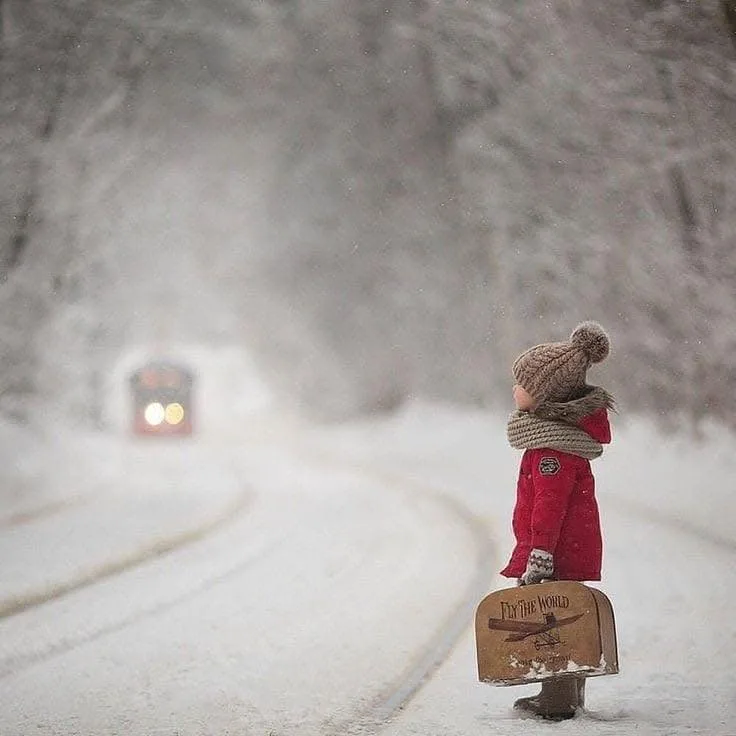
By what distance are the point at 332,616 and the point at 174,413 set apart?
106ft

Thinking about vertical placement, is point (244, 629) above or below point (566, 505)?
below

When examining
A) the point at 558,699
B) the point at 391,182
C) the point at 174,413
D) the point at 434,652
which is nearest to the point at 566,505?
the point at 558,699

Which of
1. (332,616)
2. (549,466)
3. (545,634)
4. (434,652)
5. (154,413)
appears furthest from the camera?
(154,413)

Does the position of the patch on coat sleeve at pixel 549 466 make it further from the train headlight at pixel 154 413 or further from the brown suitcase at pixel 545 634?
the train headlight at pixel 154 413

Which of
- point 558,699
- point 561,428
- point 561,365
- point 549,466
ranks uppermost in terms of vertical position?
point 561,365

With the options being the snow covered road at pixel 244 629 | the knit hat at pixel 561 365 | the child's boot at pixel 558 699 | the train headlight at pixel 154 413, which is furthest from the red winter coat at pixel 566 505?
A: the train headlight at pixel 154 413

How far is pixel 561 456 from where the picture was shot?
5211 millimetres

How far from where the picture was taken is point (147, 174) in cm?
2698

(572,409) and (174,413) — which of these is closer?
(572,409)

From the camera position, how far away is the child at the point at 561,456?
5180mm

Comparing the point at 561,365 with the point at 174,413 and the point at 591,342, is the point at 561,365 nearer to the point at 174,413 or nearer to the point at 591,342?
the point at 591,342

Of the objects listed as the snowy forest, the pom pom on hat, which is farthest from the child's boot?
the snowy forest

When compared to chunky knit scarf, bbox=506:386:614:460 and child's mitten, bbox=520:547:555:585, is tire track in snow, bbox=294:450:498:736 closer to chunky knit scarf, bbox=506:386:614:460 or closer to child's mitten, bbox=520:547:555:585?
child's mitten, bbox=520:547:555:585

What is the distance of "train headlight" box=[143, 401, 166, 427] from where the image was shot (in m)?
→ 39.0
